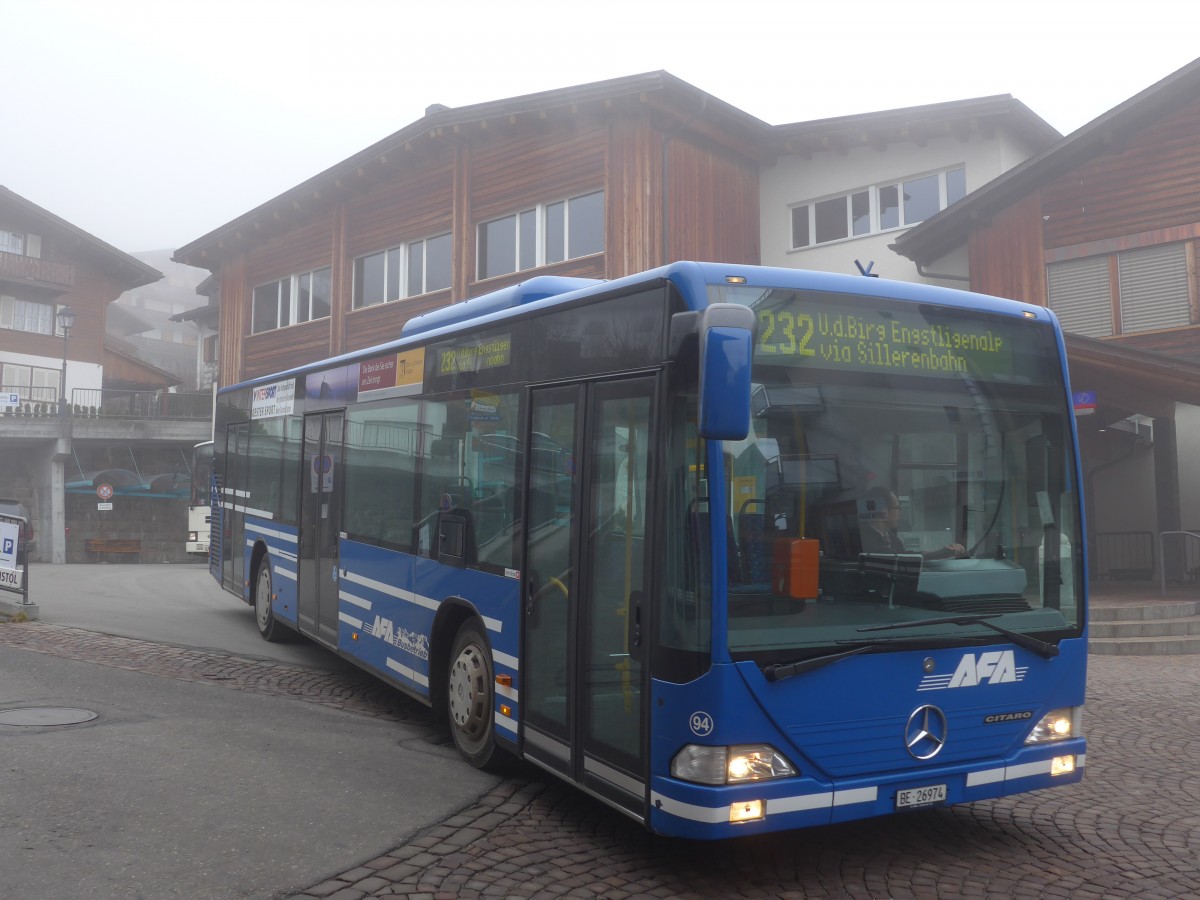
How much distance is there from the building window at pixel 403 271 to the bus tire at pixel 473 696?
18491 mm

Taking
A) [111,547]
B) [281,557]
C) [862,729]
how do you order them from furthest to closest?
[111,547] → [281,557] → [862,729]

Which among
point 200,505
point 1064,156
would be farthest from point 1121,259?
point 200,505

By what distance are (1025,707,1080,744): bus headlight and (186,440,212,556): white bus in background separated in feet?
74.5

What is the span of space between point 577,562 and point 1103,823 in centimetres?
308

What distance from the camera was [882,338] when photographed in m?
5.05

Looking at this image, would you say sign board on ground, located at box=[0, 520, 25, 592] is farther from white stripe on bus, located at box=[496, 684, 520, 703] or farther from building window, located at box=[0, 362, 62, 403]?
building window, located at box=[0, 362, 62, 403]

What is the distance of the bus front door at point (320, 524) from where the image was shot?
9.12 meters

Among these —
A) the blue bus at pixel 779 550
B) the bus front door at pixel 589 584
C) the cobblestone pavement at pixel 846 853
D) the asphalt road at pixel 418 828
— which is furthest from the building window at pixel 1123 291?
the bus front door at pixel 589 584

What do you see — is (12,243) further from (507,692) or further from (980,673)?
(980,673)

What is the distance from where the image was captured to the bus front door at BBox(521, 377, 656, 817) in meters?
4.89

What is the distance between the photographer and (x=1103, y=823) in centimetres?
575

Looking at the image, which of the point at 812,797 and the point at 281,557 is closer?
the point at 812,797

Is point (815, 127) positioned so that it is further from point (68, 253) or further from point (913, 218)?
point (68, 253)

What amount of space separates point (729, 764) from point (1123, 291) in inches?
669
